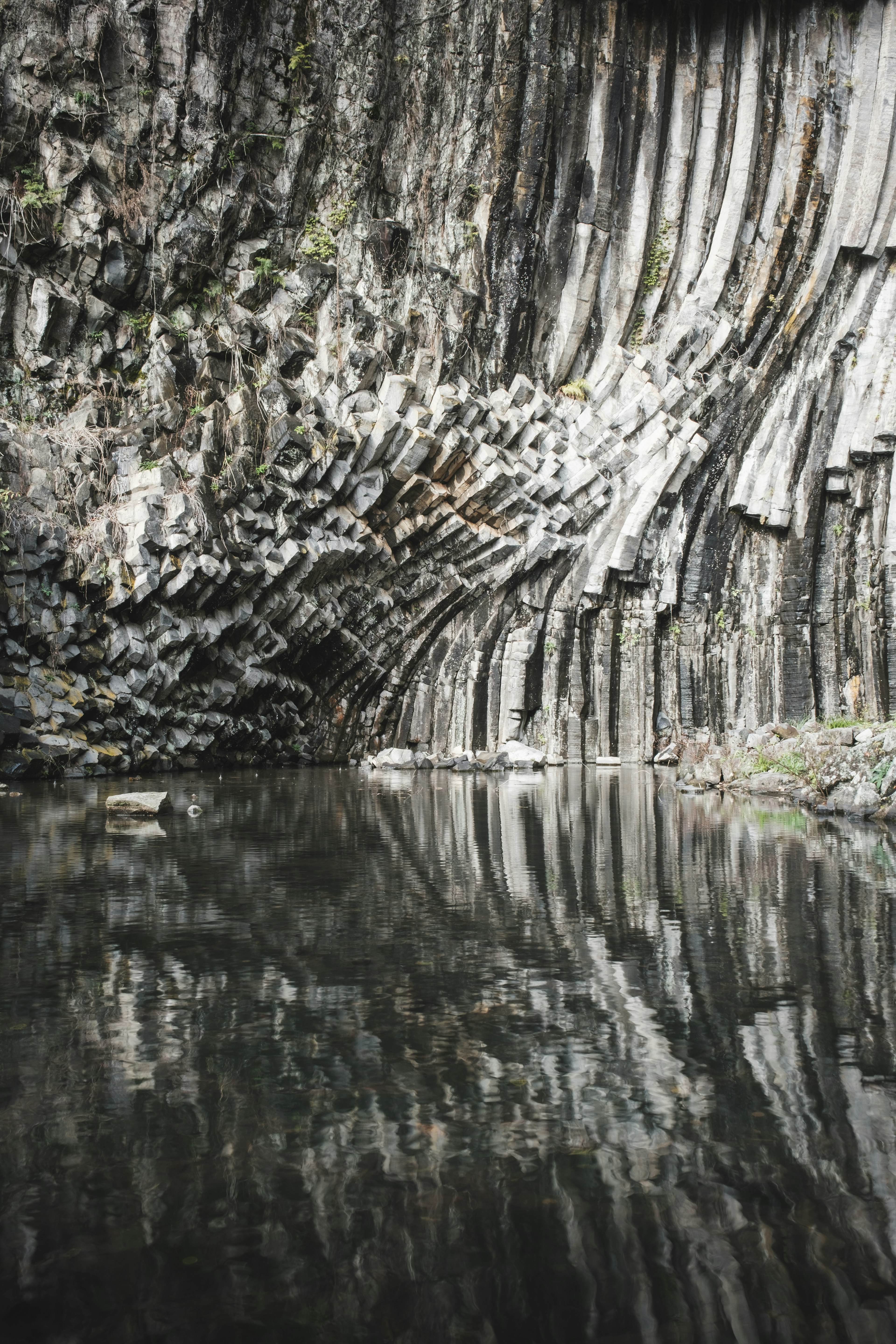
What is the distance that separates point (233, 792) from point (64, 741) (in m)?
4.30

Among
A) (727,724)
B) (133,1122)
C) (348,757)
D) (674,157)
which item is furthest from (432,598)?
(133,1122)

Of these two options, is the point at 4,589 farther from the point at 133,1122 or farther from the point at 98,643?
the point at 133,1122

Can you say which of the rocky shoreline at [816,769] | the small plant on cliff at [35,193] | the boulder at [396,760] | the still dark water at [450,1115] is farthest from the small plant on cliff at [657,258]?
the still dark water at [450,1115]

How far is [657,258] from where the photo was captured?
26562mm

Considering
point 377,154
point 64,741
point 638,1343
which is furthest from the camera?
point 377,154

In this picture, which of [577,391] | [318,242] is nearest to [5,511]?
[318,242]

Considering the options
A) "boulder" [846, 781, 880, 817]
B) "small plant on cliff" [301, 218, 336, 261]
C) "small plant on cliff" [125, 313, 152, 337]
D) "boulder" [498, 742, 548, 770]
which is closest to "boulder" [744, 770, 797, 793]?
"boulder" [846, 781, 880, 817]

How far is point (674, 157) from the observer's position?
26188mm

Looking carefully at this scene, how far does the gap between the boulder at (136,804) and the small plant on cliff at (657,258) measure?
2167 cm

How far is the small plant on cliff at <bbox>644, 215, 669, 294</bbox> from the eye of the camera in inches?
1043

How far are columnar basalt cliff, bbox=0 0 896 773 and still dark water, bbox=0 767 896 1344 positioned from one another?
14.2 m

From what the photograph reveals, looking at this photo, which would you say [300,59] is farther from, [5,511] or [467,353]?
[5,511]

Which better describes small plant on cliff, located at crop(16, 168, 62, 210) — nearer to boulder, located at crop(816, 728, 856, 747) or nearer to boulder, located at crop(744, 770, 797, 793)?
boulder, located at crop(744, 770, 797, 793)

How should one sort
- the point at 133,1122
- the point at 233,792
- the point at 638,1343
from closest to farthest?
1. the point at 638,1343
2. the point at 133,1122
3. the point at 233,792
